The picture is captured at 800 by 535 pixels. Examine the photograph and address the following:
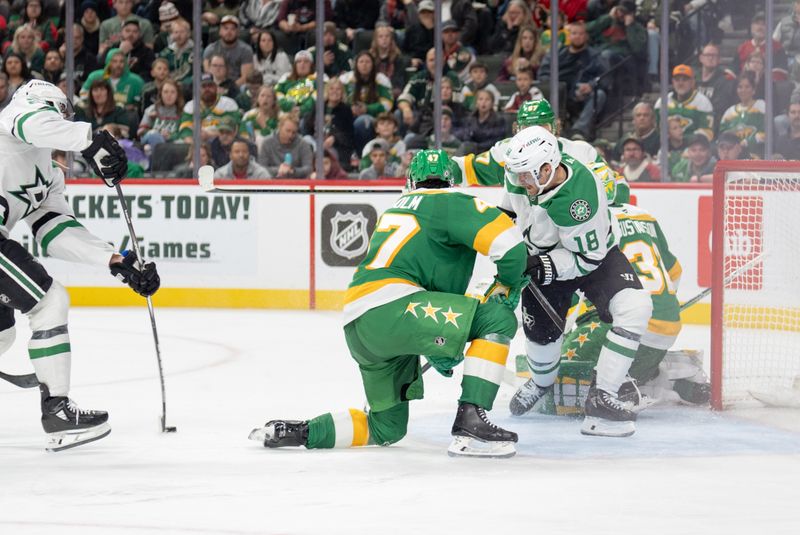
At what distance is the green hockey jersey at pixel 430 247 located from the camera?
13.4 ft

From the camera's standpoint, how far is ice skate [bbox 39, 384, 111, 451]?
4391 millimetres

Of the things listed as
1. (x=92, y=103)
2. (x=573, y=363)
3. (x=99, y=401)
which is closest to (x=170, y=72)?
(x=92, y=103)

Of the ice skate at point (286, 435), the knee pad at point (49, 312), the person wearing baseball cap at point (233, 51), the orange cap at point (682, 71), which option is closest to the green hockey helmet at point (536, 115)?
the ice skate at point (286, 435)

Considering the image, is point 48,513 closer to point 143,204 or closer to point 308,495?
point 308,495

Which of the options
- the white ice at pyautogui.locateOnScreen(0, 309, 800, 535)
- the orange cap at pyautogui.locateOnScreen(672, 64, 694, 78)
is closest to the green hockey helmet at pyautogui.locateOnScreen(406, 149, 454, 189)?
the white ice at pyautogui.locateOnScreen(0, 309, 800, 535)

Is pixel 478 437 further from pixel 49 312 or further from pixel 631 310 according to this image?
pixel 49 312

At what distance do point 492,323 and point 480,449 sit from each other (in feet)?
1.27

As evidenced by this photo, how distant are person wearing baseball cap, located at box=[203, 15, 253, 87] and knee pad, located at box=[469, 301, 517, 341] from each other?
588 centimetres

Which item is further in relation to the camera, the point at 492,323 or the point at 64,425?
the point at 64,425

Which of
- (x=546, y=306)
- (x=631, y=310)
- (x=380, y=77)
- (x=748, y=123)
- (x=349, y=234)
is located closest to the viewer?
(x=631, y=310)

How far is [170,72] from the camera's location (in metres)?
9.78

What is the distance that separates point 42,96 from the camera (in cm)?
455

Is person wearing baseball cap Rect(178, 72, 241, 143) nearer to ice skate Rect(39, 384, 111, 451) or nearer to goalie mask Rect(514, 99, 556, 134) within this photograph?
goalie mask Rect(514, 99, 556, 134)

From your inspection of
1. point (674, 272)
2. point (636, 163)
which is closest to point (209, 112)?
point (636, 163)
